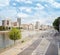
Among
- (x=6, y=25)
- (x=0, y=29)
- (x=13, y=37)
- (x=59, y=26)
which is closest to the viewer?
(x=13, y=37)

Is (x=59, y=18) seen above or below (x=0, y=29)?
above

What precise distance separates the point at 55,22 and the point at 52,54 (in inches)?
2852

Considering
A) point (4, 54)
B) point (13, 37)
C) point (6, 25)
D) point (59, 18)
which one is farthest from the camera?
point (6, 25)

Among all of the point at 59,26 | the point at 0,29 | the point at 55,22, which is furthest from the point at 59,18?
the point at 0,29

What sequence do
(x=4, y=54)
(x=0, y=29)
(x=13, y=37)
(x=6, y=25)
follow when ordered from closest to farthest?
1. (x=4, y=54)
2. (x=13, y=37)
3. (x=0, y=29)
4. (x=6, y=25)

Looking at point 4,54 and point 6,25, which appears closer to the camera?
point 4,54

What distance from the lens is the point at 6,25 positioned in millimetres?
183625

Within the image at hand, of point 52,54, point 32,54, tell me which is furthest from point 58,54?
point 32,54

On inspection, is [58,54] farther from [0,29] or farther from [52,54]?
[0,29]

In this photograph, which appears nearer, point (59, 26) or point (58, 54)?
point (58, 54)

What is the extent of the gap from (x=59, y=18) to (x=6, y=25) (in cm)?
9053

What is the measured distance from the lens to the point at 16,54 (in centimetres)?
2797

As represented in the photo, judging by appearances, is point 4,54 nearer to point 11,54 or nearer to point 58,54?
point 11,54

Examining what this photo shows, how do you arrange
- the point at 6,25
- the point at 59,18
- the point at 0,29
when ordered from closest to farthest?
the point at 59,18 < the point at 0,29 < the point at 6,25
